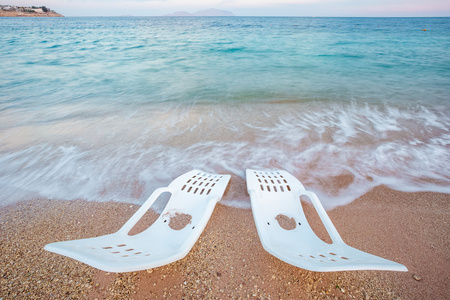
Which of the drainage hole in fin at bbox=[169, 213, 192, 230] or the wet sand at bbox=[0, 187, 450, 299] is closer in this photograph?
the wet sand at bbox=[0, 187, 450, 299]

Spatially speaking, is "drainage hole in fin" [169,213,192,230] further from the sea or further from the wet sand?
the sea

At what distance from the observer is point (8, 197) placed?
9.56 ft

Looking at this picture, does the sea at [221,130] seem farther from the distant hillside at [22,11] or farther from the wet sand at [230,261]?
the distant hillside at [22,11]

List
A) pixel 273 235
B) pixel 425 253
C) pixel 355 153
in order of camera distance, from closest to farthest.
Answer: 1. pixel 273 235
2. pixel 425 253
3. pixel 355 153

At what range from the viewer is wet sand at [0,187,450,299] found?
5.71 feet

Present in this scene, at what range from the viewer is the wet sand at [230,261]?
5.71ft

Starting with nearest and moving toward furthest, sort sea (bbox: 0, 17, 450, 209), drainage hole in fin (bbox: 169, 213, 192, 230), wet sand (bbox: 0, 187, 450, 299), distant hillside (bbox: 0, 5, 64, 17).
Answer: wet sand (bbox: 0, 187, 450, 299), drainage hole in fin (bbox: 169, 213, 192, 230), sea (bbox: 0, 17, 450, 209), distant hillside (bbox: 0, 5, 64, 17)

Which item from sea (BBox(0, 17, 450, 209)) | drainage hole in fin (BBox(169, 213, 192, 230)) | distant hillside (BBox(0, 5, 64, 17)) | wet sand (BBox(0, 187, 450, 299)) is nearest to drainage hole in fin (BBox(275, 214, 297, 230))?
wet sand (BBox(0, 187, 450, 299))

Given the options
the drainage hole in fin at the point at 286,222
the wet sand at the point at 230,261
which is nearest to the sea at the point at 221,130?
the wet sand at the point at 230,261

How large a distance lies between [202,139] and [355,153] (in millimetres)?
2791

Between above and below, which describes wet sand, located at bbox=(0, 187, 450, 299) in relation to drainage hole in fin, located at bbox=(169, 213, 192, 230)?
below

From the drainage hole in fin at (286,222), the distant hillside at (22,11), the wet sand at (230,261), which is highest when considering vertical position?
the distant hillside at (22,11)

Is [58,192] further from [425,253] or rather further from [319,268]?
[425,253]

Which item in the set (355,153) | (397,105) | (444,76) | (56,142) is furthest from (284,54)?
(56,142)
